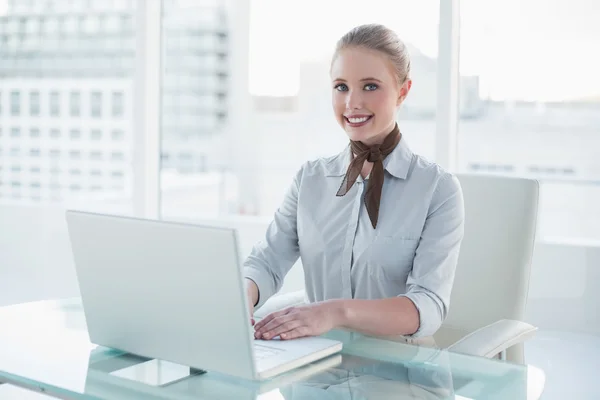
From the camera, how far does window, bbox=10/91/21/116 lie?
202 inches

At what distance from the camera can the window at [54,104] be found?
5035 millimetres

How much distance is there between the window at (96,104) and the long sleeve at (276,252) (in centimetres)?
303

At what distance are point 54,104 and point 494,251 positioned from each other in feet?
11.7

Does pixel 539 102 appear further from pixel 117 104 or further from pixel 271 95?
pixel 117 104

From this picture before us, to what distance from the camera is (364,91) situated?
79.4 inches

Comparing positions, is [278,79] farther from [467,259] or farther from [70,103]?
[467,259]

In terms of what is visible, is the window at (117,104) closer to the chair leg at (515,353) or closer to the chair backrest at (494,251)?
the chair backrest at (494,251)

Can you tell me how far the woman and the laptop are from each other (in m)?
0.51

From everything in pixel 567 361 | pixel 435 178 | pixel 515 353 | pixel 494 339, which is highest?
pixel 435 178

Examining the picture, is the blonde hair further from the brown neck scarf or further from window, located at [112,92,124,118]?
window, located at [112,92,124,118]

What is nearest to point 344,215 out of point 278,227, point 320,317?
point 278,227

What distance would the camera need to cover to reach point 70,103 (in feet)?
16.5

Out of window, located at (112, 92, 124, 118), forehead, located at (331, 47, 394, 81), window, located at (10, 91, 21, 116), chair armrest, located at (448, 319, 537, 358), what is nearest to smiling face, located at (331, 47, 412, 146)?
forehead, located at (331, 47, 394, 81)

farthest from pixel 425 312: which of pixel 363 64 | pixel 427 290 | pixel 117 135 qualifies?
pixel 117 135
